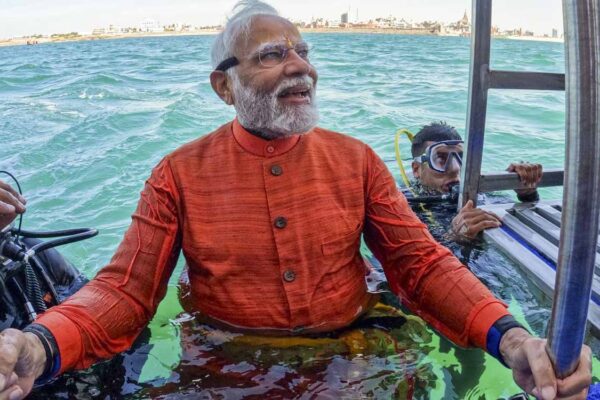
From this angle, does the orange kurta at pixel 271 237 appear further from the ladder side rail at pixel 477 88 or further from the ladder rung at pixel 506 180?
the ladder rung at pixel 506 180

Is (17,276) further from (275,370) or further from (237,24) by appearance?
(237,24)

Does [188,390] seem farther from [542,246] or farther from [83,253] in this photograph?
[83,253]

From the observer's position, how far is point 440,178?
13.9 ft

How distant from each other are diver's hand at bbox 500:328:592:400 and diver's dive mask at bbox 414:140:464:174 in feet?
8.59

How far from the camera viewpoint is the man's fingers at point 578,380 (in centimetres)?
118

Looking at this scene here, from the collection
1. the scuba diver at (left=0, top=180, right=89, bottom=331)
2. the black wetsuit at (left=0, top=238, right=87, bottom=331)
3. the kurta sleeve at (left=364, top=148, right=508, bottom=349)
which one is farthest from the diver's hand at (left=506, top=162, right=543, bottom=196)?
the black wetsuit at (left=0, top=238, right=87, bottom=331)

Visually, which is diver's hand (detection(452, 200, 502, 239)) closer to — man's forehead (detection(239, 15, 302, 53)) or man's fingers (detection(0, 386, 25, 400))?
man's forehead (detection(239, 15, 302, 53))

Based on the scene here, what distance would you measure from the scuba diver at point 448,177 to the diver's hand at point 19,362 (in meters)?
2.29

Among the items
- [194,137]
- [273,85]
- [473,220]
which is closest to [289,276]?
[273,85]

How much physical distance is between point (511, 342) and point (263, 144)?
44.6 inches

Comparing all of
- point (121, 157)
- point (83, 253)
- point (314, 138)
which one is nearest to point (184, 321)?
point (314, 138)

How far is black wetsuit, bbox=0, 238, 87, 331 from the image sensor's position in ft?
7.55

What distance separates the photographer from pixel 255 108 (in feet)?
7.34

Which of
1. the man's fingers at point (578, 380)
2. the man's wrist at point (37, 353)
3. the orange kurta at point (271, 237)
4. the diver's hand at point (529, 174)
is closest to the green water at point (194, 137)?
the orange kurta at point (271, 237)
